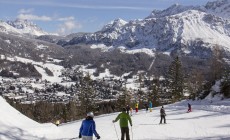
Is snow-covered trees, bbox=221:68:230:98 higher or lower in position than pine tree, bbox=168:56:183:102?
lower

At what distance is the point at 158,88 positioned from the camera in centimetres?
10462

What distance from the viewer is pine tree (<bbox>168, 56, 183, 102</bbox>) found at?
101025 millimetres

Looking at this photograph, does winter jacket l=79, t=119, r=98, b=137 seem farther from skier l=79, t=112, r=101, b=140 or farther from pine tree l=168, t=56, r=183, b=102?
pine tree l=168, t=56, r=183, b=102

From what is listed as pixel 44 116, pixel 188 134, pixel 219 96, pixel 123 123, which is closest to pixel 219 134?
pixel 188 134

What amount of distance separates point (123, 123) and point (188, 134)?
23.8 ft

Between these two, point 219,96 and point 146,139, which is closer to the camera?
point 146,139

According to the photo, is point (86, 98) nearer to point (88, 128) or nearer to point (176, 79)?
point (176, 79)

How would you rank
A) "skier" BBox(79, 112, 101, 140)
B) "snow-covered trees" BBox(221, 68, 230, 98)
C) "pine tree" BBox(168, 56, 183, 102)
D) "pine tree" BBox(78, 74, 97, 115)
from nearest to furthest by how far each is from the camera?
"skier" BBox(79, 112, 101, 140), "snow-covered trees" BBox(221, 68, 230, 98), "pine tree" BBox(78, 74, 97, 115), "pine tree" BBox(168, 56, 183, 102)

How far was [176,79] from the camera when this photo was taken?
102062 mm

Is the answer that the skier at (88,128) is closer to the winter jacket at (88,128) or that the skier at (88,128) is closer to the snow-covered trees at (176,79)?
the winter jacket at (88,128)

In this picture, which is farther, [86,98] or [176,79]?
[176,79]

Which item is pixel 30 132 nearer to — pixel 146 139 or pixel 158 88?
pixel 146 139

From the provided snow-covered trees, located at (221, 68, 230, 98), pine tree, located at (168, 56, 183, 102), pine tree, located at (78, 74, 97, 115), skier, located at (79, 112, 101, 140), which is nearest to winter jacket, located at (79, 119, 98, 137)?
skier, located at (79, 112, 101, 140)

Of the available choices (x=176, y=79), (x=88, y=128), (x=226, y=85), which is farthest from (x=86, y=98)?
(x=88, y=128)
